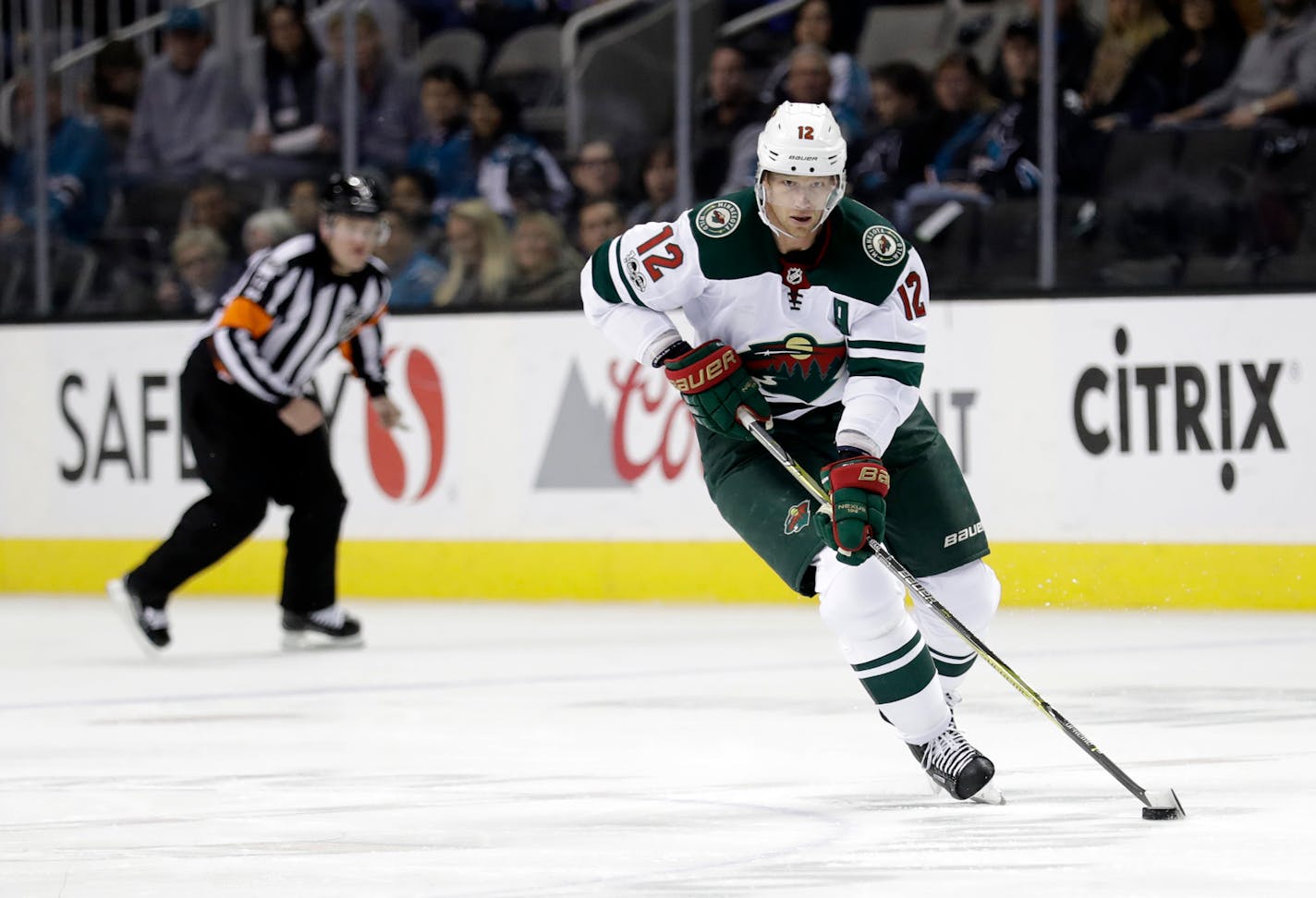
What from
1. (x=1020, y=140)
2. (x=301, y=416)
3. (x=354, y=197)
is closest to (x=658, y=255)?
(x=354, y=197)

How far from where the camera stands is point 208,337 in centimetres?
732

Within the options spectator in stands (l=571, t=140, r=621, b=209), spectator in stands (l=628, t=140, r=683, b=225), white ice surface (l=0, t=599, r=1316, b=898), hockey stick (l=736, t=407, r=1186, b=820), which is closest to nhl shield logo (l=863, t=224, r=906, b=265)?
hockey stick (l=736, t=407, r=1186, b=820)

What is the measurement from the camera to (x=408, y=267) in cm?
902

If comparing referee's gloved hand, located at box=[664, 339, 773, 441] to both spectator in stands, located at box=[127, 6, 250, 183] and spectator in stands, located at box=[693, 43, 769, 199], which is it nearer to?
spectator in stands, located at box=[693, 43, 769, 199]

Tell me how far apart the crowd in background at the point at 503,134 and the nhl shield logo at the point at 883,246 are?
12.8 feet

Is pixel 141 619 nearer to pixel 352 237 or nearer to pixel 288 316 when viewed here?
pixel 288 316

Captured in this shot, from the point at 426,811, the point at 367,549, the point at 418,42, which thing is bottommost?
the point at 367,549

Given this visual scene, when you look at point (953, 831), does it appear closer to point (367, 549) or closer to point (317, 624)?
point (317, 624)

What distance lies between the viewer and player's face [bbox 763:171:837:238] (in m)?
4.07

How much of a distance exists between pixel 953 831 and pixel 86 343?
20.9 ft

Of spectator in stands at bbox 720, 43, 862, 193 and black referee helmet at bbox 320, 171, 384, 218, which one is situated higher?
spectator in stands at bbox 720, 43, 862, 193

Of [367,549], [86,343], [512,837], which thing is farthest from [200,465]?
[512,837]

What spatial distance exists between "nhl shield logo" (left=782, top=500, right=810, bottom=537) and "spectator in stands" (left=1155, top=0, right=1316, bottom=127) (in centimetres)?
414

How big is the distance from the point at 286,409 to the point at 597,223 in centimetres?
189
